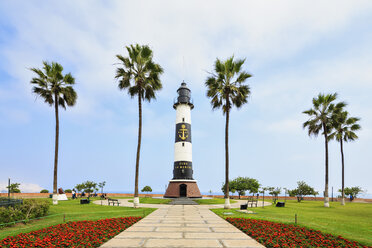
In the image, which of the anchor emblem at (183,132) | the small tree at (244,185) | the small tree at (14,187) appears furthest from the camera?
the small tree at (244,185)

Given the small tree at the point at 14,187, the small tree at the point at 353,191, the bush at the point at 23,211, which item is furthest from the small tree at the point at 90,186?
the small tree at the point at 353,191

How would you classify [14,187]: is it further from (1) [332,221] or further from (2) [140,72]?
(1) [332,221]

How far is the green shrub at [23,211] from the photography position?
11570 millimetres

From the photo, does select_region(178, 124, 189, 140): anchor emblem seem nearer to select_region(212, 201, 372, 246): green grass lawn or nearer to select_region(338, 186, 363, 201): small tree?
select_region(212, 201, 372, 246): green grass lawn

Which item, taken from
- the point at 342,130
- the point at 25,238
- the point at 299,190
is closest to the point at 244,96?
the point at 25,238

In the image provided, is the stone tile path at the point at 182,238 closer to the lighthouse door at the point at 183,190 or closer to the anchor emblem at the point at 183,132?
the lighthouse door at the point at 183,190

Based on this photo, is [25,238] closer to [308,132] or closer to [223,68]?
[223,68]

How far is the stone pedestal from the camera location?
32.8 metres

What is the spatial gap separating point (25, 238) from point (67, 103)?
74.2ft

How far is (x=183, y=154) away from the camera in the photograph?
34.3 m

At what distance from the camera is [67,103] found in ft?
91.6

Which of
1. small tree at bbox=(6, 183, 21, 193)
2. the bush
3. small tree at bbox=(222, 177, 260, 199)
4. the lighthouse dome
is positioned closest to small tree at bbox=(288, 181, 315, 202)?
small tree at bbox=(222, 177, 260, 199)

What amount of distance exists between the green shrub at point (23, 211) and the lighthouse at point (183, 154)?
20.5 m

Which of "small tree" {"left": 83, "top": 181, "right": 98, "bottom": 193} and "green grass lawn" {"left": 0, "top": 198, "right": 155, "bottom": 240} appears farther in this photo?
"small tree" {"left": 83, "top": 181, "right": 98, "bottom": 193}
